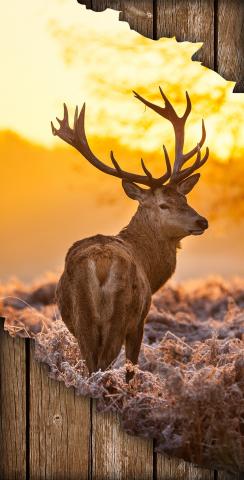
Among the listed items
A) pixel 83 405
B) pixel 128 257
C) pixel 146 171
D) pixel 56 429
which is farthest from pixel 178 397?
pixel 146 171

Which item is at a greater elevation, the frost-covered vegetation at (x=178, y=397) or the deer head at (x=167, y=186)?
the deer head at (x=167, y=186)

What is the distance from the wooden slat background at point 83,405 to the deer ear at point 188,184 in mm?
1617

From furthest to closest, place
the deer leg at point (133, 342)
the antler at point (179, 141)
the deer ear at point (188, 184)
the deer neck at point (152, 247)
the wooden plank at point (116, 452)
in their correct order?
1. the deer neck at point (152, 247)
2. the deer ear at point (188, 184)
3. the deer leg at point (133, 342)
4. the antler at point (179, 141)
5. the wooden plank at point (116, 452)

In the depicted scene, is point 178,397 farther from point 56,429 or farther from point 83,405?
point 56,429

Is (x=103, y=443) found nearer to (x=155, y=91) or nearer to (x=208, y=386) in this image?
(x=208, y=386)

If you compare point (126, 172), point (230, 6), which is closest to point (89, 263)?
point (126, 172)

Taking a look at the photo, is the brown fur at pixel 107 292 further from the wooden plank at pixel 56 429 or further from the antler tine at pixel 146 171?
the wooden plank at pixel 56 429

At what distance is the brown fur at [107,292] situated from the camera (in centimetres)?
586

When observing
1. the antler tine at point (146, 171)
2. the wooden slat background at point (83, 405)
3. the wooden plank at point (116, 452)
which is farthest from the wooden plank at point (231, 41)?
the wooden plank at point (116, 452)

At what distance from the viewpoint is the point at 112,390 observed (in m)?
5.21

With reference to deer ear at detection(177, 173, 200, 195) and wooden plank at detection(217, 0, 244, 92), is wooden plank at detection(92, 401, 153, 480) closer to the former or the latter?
wooden plank at detection(217, 0, 244, 92)

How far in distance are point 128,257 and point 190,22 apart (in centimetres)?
178

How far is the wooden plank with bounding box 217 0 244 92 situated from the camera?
5.09 meters

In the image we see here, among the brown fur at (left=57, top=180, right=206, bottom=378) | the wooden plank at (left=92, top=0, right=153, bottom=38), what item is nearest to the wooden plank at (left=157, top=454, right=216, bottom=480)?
the brown fur at (left=57, top=180, right=206, bottom=378)
